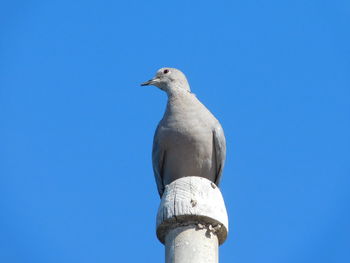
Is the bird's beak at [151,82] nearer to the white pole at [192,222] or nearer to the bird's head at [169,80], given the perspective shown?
the bird's head at [169,80]

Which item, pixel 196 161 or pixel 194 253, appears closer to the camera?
pixel 194 253

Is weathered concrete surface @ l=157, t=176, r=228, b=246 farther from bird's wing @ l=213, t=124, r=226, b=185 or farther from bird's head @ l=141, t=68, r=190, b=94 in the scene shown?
bird's head @ l=141, t=68, r=190, b=94

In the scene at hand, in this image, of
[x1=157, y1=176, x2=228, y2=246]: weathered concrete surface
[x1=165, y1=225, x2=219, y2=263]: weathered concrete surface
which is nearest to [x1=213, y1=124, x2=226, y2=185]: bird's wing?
[x1=157, y1=176, x2=228, y2=246]: weathered concrete surface

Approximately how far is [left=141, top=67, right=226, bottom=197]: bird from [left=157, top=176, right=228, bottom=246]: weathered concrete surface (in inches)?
90.1

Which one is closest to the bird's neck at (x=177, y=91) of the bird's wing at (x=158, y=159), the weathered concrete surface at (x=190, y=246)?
the bird's wing at (x=158, y=159)

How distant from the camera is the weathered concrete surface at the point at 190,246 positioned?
9.57m

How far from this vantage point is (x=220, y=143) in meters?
13.0

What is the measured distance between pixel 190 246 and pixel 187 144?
3.15 meters

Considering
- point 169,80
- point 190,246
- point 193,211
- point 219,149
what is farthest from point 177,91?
point 190,246

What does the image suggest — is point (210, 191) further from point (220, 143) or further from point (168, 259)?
point (220, 143)

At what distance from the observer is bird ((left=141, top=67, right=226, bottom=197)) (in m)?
12.7

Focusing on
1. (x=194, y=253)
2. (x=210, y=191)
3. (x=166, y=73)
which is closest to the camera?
(x=194, y=253)

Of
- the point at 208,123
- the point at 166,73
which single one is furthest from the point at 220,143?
the point at 166,73

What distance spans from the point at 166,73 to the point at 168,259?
5463 mm
